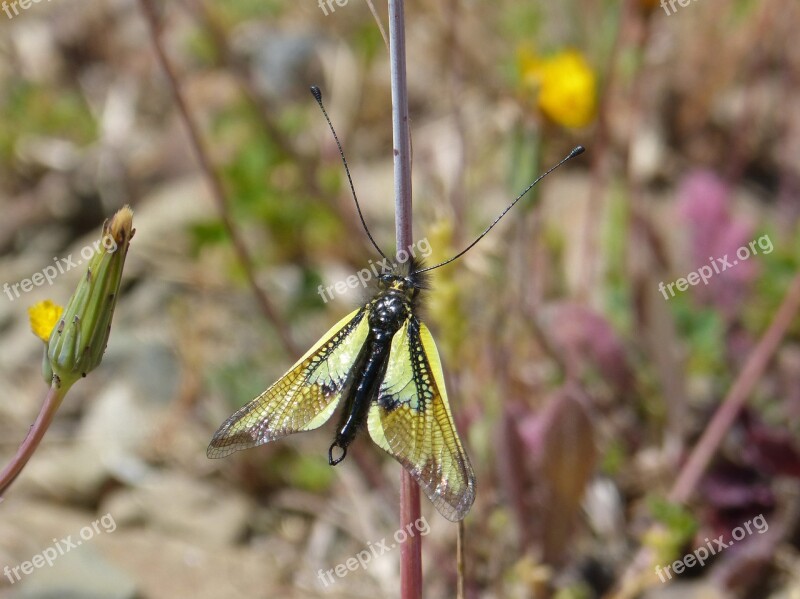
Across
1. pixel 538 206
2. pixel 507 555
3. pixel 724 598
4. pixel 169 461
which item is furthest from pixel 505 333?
pixel 169 461

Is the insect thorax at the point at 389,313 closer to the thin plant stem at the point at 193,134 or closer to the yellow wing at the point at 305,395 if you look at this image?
the yellow wing at the point at 305,395

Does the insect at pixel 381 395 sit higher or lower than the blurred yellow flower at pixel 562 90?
lower

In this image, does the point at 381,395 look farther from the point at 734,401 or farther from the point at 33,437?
the point at 734,401

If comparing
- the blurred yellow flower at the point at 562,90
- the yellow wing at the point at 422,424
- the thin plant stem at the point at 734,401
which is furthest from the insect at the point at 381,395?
the blurred yellow flower at the point at 562,90

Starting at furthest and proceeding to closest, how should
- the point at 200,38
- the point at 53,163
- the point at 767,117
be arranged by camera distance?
1. the point at 200,38
2. the point at 53,163
3. the point at 767,117

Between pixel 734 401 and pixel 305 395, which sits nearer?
pixel 305 395

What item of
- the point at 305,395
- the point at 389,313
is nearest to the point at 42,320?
the point at 305,395

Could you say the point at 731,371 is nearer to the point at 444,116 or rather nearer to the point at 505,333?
the point at 505,333
